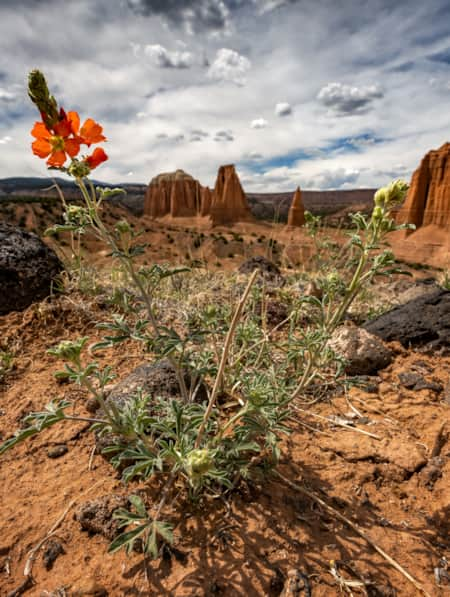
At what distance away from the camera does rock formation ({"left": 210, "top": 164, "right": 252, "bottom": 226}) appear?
5722 centimetres

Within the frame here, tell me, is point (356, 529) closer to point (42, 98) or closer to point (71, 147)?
point (71, 147)

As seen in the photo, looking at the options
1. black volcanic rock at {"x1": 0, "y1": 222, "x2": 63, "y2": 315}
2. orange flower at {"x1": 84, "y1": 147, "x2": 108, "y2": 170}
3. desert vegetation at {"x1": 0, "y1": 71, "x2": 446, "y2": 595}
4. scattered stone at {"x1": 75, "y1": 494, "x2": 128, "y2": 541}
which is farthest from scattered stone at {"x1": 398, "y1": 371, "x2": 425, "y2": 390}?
black volcanic rock at {"x1": 0, "y1": 222, "x2": 63, "y2": 315}

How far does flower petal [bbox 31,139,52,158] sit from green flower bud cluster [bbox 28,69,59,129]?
70 mm

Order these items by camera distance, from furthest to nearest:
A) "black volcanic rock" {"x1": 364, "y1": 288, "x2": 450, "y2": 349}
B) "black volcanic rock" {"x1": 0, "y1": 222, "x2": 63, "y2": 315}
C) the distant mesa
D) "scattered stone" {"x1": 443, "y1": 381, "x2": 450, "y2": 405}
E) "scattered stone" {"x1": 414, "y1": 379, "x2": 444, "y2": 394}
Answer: the distant mesa < "black volcanic rock" {"x1": 0, "y1": 222, "x2": 63, "y2": 315} < "black volcanic rock" {"x1": 364, "y1": 288, "x2": 450, "y2": 349} < "scattered stone" {"x1": 414, "y1": 379, "x2": 444, "y2": 394} < "scattered stone" {"x1": 443, "y1": 381, "x2": 450, "y2": 405}

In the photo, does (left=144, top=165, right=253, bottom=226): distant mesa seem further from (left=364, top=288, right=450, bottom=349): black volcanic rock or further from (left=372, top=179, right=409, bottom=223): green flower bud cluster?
(left=372, top=179, right=409, bottom=223): green flower bud cluster

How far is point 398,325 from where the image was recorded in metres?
3.59

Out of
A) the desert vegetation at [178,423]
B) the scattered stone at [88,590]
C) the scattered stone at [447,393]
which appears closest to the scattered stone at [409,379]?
the scattered stone at [447,393]

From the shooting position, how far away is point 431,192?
1598 inches

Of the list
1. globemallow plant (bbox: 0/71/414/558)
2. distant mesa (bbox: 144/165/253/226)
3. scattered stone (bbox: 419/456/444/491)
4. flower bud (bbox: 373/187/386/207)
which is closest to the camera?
globemallow plant (bbox: 0/71/414/558)

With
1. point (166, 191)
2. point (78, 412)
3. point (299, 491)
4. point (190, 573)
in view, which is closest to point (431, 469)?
point (299, 491)

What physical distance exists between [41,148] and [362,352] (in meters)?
2.84

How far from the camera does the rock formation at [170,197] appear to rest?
68562 millimetres

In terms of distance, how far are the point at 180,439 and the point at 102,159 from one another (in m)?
1.30

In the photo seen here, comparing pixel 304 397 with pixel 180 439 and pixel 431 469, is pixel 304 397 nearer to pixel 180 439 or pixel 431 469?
pixel 431 469
